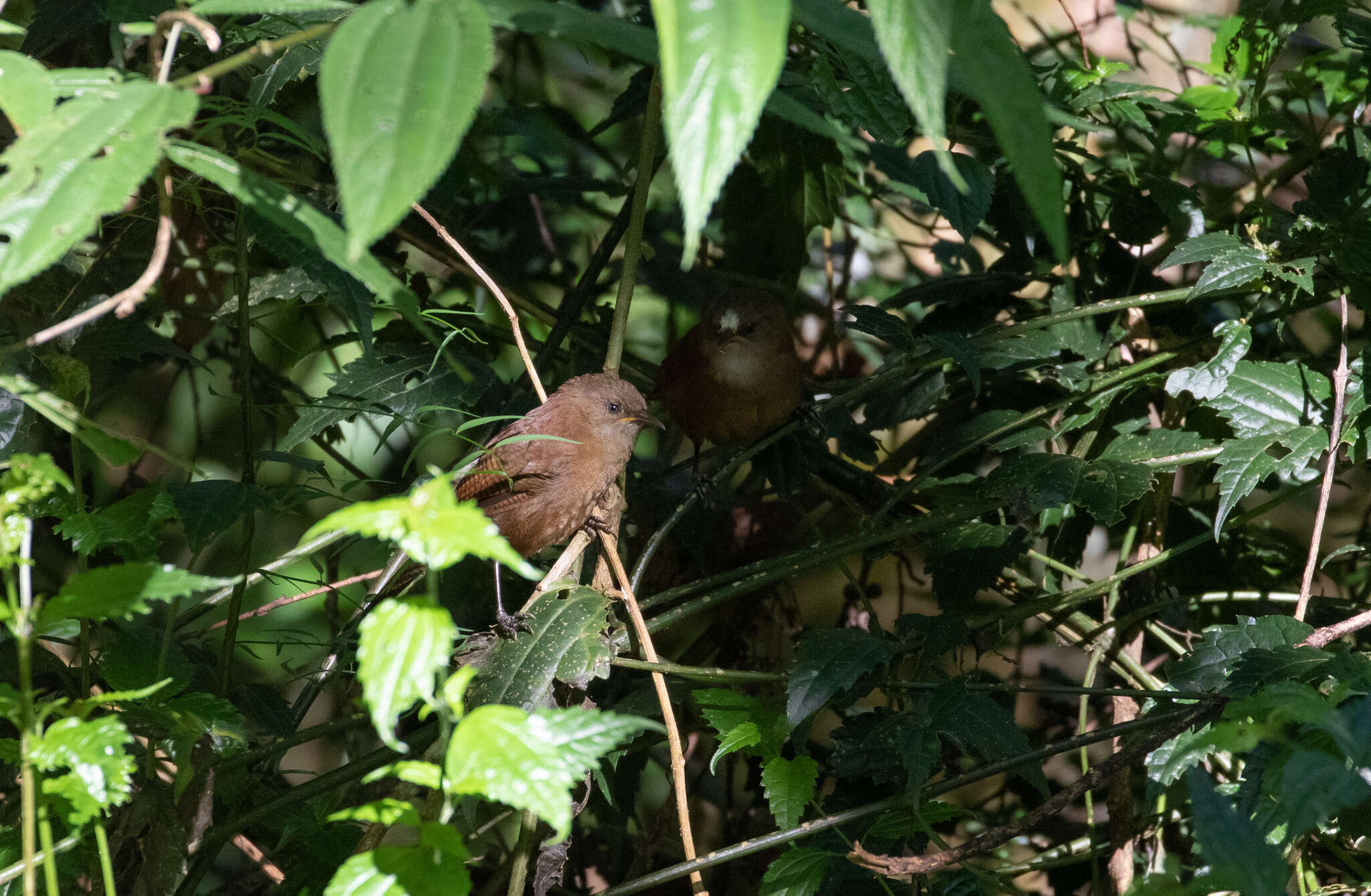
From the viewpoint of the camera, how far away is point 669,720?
1.53 meters

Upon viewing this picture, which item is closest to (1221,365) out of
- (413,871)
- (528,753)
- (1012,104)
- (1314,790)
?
(1314,790)

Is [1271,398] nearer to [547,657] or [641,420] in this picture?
[641,420]

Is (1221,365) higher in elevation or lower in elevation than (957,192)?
lower

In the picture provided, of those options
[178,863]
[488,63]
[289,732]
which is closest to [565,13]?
[488,63]

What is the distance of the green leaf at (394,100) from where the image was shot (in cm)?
71

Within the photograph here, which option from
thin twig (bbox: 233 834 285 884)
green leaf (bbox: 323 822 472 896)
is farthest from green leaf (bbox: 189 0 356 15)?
thin twig (bbox: 233 834 285 884)

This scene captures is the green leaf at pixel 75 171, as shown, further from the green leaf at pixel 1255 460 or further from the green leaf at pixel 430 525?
the green leaf at pixel 1255 460

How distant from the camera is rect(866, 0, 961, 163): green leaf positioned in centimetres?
72

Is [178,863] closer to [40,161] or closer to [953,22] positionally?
[40,161]

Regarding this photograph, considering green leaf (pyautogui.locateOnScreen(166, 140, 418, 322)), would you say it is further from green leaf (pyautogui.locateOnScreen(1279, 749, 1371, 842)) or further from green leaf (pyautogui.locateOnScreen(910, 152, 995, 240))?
green leaf (pyautogui.locateOnScreen(910, 152, 995, 240))

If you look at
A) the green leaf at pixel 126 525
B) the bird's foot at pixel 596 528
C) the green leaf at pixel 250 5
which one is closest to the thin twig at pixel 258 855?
the green leaf at pixel 126 525

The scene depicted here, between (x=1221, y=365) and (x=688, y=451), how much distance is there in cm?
180

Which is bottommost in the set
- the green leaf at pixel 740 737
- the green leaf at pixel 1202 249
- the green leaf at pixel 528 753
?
the green leaf at pixel 740 737

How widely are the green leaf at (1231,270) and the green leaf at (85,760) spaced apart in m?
1.90
